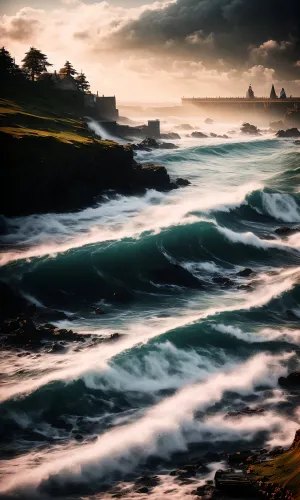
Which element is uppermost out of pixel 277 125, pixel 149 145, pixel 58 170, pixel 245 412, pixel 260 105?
pixel 260 105

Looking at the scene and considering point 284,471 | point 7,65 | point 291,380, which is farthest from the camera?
point 7,65

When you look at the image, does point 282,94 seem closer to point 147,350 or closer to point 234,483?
point 147,350

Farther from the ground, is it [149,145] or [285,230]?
[149,145]

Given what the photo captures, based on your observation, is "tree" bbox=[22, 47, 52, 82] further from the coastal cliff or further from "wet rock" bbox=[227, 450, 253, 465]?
"wet rock" bbox=[227, 450, 253, 465]

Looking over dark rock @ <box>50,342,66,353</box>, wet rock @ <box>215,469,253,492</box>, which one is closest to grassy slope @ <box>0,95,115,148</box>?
dark rock @ <box>50,342,66,353</box>

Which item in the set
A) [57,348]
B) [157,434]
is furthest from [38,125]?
[157,434]

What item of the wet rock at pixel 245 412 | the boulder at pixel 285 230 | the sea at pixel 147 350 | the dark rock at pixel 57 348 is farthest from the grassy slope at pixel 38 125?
the wet rock at pixel 245 412

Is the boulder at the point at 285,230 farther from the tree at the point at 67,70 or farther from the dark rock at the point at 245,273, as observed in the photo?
the tree at the point at 67,70
